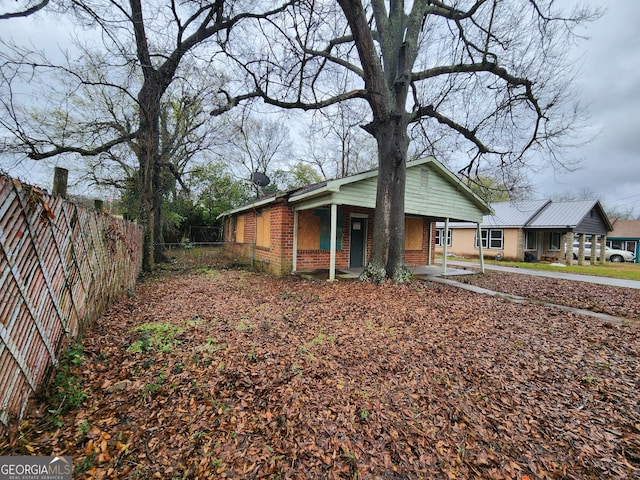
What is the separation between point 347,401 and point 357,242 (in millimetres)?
8578

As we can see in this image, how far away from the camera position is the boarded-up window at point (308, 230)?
9273mm

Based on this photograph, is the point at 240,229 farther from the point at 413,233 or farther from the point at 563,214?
the point at 563,214

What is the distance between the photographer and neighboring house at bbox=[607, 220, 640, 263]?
1017 inches

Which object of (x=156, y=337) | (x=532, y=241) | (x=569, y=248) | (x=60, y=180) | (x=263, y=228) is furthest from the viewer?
(x=532, y=241)

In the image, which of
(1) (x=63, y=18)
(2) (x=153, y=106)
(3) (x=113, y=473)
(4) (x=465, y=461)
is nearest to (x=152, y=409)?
(3) (x=113, y=473)

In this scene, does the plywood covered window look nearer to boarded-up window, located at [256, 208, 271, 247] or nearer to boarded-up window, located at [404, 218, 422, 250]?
boarded-up window, located at [256, 208, 271, 247]

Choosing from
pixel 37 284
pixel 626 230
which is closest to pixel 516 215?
pixel 626 230

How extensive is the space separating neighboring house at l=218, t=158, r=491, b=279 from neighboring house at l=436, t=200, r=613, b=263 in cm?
967

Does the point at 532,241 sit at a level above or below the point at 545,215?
below

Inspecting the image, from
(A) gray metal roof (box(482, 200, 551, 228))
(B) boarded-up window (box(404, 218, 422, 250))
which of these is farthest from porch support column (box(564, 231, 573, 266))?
(B) boarded-up window (box(404, 218, 422, 250))

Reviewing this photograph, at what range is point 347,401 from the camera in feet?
7.91

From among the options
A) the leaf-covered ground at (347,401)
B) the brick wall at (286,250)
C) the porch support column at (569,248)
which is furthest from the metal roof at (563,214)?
the leaf-covered ground at (347,401)

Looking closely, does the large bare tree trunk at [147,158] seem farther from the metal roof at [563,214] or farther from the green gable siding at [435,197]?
the metal roof at [563,214]

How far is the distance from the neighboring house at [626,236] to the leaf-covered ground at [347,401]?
33483mm
